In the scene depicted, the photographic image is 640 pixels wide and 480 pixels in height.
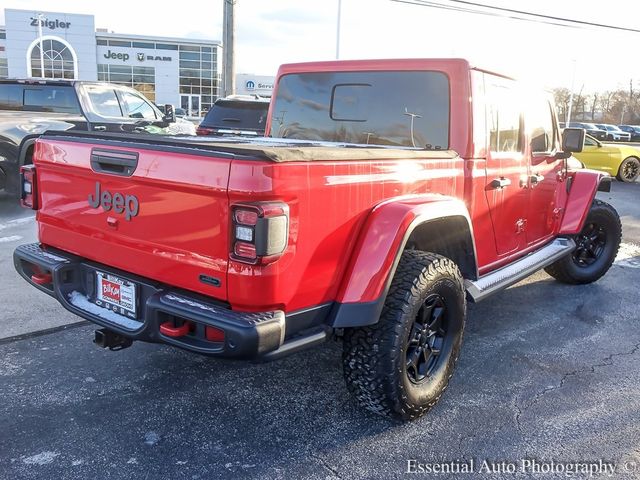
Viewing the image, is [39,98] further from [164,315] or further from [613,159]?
[613,159]

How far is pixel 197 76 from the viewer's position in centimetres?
5597

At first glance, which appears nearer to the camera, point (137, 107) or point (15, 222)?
point (15, 222)

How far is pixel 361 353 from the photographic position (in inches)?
113

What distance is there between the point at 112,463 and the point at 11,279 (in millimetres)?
3395

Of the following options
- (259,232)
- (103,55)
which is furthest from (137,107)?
(103,55)

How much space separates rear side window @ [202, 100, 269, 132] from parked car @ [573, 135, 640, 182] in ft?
30.2

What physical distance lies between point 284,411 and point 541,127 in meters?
3.14

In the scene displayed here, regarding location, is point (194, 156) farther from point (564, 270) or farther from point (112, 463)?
point (564, 270)

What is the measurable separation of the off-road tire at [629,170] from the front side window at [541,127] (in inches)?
471

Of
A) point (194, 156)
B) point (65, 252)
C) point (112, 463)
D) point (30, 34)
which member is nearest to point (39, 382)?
point (65, 252)

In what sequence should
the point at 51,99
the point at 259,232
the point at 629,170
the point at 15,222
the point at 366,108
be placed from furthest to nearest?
1. the point at 629,170
2. the point at 51,99
3. the point at 15,222
4. the point at 366,108
5. the point at 259,232

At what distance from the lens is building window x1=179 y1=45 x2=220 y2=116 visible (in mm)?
55531

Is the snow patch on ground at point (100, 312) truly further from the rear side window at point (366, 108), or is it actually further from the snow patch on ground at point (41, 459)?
the rear side window at point (366, 108)

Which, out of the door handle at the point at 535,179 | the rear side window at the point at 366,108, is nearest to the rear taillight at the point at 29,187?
the rear side window at the point at 366,108
